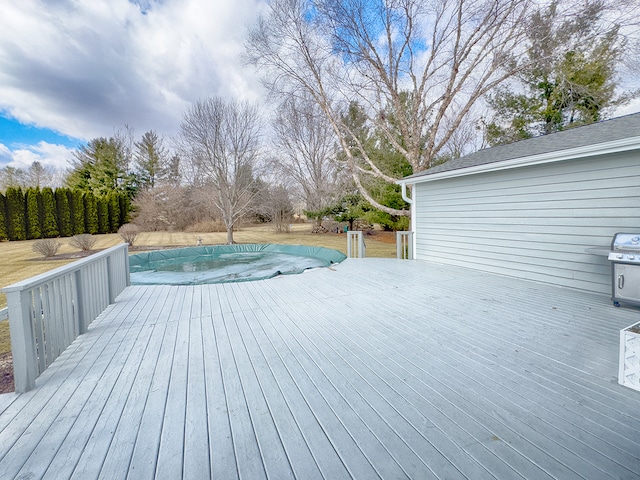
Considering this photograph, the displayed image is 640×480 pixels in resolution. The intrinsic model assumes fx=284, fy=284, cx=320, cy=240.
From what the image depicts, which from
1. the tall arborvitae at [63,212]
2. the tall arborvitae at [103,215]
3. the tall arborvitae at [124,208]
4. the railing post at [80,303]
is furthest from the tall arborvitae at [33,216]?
the railing post at [80,303]

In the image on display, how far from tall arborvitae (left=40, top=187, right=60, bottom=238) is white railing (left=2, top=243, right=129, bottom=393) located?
54.3 ft

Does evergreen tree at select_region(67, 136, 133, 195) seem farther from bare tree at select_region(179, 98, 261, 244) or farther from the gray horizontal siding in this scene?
the gray horizontal siding

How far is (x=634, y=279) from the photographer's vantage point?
321 cm

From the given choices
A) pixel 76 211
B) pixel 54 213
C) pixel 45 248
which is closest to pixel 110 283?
pixel 45 248

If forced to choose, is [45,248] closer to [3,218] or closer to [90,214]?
[3,218]

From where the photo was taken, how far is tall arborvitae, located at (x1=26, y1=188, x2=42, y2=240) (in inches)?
572

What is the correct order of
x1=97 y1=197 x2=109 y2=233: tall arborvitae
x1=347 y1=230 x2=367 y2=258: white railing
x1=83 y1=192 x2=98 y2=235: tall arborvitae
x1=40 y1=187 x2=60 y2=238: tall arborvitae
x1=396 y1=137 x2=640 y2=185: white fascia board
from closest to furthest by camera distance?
x1=396 y1=137 x2=640 y2=185: white fascia board < x1=347 y1=230 x2=367 y2=258: white railing < x1=40 y1=187 x2=60 y2=238: tall arborvitae < x1=83 y1=192 x2=98 y2=235: tall arborvitae < x1=97 y1=197 x2=109 y2=233: tall arborvitae

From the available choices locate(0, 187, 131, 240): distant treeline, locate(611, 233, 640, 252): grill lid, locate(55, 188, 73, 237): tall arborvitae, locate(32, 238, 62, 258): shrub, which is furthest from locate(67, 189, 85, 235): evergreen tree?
locate(611, 233, 640, 252): grill lid

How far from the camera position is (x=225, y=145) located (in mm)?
13500

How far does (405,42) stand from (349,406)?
36.5 feet

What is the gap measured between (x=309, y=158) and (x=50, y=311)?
18.4 m

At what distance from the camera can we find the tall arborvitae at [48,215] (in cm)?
1508

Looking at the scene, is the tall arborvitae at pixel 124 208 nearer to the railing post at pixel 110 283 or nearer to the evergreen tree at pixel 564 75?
the railing post at pixel 110 283

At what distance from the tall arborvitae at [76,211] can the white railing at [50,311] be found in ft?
57.0
